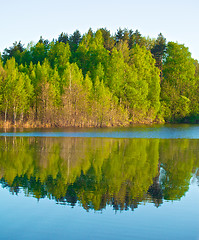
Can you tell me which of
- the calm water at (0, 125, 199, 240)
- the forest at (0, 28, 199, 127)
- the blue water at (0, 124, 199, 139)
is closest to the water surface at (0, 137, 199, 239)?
the calm water at (0, 125, 199, 240)

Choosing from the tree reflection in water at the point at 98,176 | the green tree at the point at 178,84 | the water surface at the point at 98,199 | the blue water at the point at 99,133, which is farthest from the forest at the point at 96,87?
the water surface at the point at 98,199

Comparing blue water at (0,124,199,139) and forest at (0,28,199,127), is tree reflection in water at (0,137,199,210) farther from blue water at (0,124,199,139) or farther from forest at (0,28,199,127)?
forest at (0,28,199,127)

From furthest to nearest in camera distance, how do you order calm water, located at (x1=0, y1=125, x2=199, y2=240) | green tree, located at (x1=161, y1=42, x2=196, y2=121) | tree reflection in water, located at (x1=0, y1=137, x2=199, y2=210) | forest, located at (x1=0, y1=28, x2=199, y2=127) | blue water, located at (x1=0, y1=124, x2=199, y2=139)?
green tree, located at (x1=161, y1=42, x2=196, y2=121) → forest, located at (x1=0, y1=28, x2=199, y2=127) → blue water, located at (x1=0, y1=124, x2=199, y2=139) → tree reflection in water, located at (x1=0, y1=137, x2=199, y2=210) → calm water, located at (x1=0, y1=125, x2=199, y2=240)

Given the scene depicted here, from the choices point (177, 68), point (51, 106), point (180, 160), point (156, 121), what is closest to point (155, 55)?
point (177, 68)

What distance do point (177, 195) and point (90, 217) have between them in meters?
4.54

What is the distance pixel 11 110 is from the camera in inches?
2429

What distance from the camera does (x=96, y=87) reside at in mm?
69562

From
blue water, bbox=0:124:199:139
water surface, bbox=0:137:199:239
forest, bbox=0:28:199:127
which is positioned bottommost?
blue water, bbox=0:124:199:139

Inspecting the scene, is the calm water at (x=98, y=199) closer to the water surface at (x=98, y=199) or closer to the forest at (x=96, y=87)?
the water surface at (x=98, y=199)

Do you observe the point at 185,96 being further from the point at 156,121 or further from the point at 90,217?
the point at 90,217

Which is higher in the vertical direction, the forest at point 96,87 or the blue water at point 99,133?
the forest at point 96,87

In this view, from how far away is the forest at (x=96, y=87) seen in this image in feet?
205

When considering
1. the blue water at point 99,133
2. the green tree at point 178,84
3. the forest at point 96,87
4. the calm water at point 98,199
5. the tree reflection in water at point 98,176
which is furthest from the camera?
the green tree at point 178,84

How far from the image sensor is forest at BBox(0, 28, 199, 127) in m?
62.6
